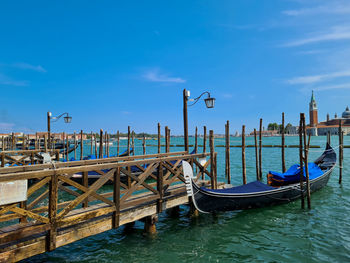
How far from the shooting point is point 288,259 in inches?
173

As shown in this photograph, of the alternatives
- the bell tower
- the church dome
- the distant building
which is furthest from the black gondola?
the church dome

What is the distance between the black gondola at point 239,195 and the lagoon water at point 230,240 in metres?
0.36

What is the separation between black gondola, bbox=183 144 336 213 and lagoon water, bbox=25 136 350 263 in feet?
1.17

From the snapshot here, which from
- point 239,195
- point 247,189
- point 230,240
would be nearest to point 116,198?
point 230,240

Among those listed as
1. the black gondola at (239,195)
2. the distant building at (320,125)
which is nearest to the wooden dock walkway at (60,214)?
the black gondola at (239,195)

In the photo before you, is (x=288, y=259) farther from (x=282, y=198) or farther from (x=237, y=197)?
(x=282, y=198)

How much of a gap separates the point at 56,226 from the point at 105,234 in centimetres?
226

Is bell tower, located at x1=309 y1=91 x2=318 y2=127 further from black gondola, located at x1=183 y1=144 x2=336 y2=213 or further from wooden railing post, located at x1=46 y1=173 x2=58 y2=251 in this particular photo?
wooden railing post, located at x1=46 y1=173 x2=58 y2=251

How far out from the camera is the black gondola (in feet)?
18.1

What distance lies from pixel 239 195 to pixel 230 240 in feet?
4.96

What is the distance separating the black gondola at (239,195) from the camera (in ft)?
18.1

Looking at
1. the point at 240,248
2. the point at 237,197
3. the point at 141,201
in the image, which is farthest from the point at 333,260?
the point at 141,201

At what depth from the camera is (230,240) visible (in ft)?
17.1

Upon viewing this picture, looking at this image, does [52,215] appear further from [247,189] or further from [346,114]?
[346,114]
